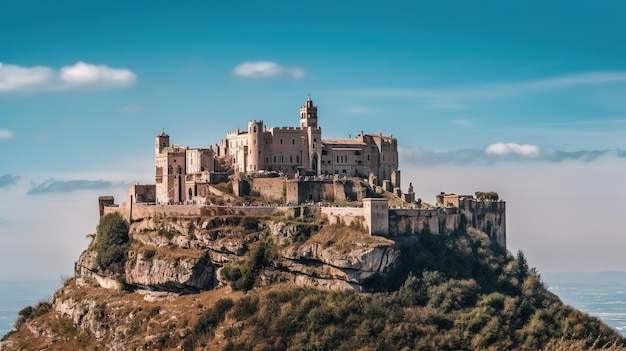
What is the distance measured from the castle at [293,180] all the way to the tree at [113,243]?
129 centimetres

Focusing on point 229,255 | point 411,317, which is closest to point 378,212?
point 411,317

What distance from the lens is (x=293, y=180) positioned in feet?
362

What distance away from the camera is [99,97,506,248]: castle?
109188 millimetres

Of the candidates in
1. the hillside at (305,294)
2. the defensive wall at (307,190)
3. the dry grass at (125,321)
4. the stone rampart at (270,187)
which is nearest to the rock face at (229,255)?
the hillside at (305,294)

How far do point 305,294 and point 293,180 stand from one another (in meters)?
16.2

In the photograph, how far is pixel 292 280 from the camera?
329ft

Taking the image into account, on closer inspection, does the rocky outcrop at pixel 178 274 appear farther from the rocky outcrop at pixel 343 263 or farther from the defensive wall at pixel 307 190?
the defensive wall at pixel 307 190

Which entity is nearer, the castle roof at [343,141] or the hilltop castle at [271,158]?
the hilltop castle at [271,158]

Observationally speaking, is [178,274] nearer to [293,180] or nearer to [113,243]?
[113,243]

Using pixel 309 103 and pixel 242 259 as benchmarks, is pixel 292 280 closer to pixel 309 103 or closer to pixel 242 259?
pixel 242 259

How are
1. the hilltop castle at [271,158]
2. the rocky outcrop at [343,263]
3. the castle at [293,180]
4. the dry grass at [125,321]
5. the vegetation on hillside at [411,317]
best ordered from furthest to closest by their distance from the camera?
Result: 1. the hilltop castle at [271,158]
2. the castle at [293,180]
3. the dry grass at [125,321]
4. the rocky outcrop at [343,263]
5. the vegetation on hillside at [411,317]

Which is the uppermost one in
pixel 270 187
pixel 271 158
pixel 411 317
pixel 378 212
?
pixel 271 158

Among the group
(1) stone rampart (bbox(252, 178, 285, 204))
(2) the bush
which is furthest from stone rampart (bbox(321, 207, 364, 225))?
(2) the bush

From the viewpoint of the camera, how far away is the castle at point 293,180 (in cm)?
10919
